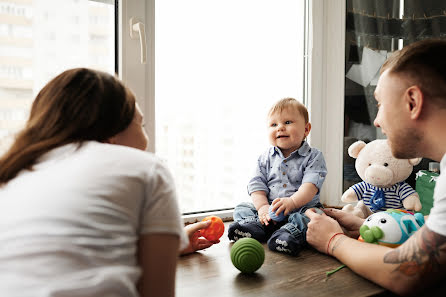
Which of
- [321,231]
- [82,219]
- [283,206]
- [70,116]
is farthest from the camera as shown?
[283,206]

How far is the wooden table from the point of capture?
0.95 meters

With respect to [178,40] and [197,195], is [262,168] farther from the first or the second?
[178,40]

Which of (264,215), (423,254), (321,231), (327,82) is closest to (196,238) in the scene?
(264,215)

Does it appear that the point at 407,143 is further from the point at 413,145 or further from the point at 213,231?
the point at 213,231

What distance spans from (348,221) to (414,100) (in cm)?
55

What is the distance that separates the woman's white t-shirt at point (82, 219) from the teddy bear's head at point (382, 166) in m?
1.08

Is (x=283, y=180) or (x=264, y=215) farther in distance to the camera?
(x=283, y=180)

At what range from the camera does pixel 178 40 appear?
5.32ft

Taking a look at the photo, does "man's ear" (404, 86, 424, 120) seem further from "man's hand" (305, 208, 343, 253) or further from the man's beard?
"man's hand" (305, 208, 343, 253)

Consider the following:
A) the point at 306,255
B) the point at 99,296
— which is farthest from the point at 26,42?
the point at 306,255

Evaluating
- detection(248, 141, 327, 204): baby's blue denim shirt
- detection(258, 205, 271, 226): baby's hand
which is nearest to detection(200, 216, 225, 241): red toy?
detection(258, 205, 271, 226): baby's hand

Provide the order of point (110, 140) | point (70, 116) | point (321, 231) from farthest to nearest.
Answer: point (321, 231) < point (110, 140) < point (70, 116)

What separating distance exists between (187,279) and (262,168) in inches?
26.9

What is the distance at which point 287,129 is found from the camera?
154 centimetres
